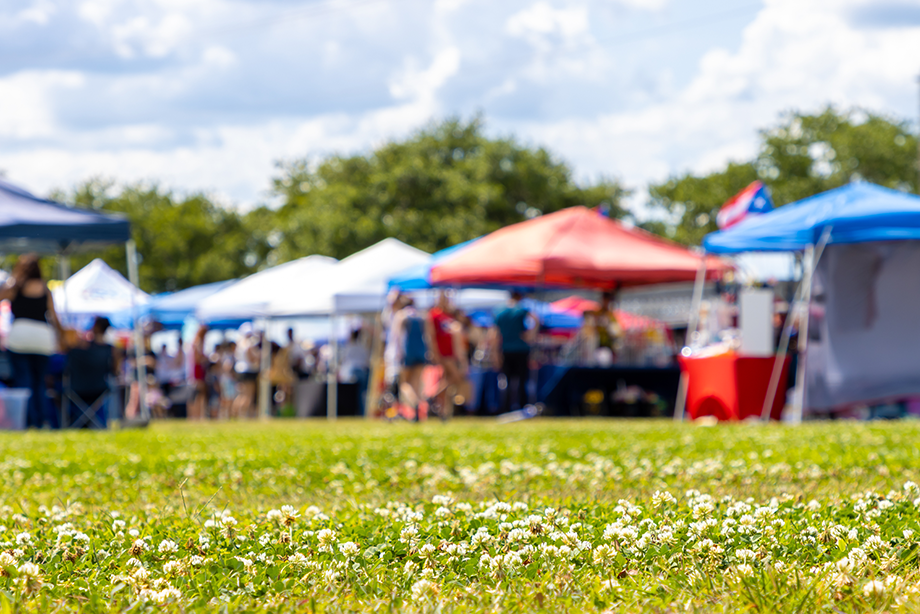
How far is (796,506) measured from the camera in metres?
4.36

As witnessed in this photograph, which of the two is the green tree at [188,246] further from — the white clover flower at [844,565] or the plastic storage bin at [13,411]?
the white clover flower at [844,565]

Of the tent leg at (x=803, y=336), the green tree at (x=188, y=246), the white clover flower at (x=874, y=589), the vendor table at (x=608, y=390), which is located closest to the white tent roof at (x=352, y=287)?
the vendor table at (x=608, y=390)

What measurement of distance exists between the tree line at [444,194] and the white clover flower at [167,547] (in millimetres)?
46001

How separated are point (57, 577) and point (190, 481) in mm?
3503

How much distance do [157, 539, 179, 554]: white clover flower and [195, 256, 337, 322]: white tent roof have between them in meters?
17.7

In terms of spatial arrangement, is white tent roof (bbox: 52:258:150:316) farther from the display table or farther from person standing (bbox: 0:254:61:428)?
the display table

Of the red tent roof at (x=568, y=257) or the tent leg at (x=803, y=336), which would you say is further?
the red tent roof at (x=568, y=257)

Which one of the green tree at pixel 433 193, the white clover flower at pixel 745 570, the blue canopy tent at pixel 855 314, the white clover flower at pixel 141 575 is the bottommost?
the white clover flower at pixel 141 575

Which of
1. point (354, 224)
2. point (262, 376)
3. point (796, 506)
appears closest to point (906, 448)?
point (796, 506)

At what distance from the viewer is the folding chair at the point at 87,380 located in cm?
1411

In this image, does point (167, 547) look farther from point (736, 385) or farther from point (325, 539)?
point (736, 385)

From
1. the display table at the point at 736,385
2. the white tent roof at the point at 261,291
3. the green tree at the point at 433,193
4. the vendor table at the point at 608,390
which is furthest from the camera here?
the green tree at the point at 433,193

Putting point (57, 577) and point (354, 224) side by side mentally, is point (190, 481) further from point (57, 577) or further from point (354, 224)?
point (354, 224)

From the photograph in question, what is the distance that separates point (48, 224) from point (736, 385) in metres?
8.87
